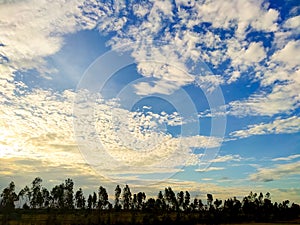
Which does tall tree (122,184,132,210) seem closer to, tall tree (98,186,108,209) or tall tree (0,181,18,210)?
tall tree (98,186,108,209)

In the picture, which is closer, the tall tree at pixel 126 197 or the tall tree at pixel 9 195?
the tall tree at pixel 9 195

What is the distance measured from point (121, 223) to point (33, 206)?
54148 mm

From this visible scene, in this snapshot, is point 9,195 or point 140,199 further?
point 140,199

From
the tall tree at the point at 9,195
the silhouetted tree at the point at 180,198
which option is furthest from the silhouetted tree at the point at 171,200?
the tall tree at the point at 9,195

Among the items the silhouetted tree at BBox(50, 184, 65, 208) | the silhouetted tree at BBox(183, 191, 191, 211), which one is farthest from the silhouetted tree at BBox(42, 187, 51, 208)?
the silhouetted tree at BBox(183, 191, 191, 211)

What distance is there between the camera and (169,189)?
155 meters

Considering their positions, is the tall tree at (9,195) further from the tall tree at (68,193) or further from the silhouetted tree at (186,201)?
the silhouetted tree at (186,201)

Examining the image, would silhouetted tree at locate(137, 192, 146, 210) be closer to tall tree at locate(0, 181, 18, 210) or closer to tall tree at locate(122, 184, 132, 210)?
tall tree at locate(122, 184, 132, 210)

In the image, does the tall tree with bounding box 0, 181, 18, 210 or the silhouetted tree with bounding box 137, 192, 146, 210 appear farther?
the silhouetted tree with bounding box 137, 192, 146, 210

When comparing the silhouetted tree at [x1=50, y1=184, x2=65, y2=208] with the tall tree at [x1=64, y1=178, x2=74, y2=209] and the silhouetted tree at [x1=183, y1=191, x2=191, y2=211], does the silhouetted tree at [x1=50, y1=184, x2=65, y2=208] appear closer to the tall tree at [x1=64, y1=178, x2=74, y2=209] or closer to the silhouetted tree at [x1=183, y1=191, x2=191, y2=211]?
the tall tree at [x1=64, y1=178, x2=74, y2=209]

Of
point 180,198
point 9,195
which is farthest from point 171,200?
point 9,195

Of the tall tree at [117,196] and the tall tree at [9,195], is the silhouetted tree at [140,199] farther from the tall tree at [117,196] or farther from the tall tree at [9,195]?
the tall tree at [9,195]

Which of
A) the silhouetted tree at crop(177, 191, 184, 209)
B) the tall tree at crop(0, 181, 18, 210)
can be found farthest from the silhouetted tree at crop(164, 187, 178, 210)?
the tall tree at crop(0, 181, 18, 210)

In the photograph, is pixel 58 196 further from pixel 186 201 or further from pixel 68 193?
pixel 186 201
